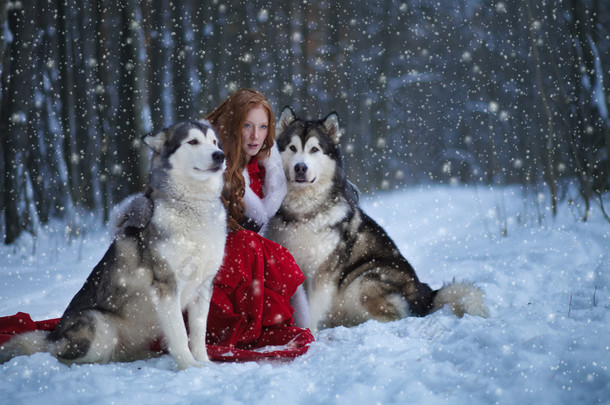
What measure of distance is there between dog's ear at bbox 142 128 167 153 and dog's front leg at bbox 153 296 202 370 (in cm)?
88

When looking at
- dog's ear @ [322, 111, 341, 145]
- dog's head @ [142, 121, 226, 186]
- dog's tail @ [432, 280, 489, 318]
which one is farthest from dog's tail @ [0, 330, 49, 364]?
dog's tail @ [432, 280, 489, 318]

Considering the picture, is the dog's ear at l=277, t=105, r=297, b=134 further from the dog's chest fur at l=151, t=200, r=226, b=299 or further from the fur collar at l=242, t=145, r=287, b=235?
the dog's chest fur at l=151, t=200, r=226, b=299

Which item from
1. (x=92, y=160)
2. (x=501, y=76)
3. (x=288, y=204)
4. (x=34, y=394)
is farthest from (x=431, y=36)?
(x=34, y=394)

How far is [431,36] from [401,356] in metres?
14.0

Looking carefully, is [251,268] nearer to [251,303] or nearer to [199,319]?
[251,303]

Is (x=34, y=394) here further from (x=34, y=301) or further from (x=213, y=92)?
(x=213, y=92)

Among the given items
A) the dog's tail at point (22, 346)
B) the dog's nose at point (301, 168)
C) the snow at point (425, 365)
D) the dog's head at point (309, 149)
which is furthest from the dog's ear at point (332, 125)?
the dog's tail at point (22, 346)

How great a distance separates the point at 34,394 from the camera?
212 cm

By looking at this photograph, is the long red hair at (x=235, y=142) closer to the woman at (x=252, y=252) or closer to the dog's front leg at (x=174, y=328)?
the woman at (x=252, y=252)

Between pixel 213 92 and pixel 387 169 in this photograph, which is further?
pixel 387 169

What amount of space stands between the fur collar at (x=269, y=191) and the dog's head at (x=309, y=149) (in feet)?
0.33

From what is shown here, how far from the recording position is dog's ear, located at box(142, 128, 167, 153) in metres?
2.79

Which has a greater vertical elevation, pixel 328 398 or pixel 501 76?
pixel 501 76

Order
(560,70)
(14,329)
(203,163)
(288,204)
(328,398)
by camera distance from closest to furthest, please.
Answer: (328,398) → (203,163) → (14,329) → (288,204) → (560,70)
